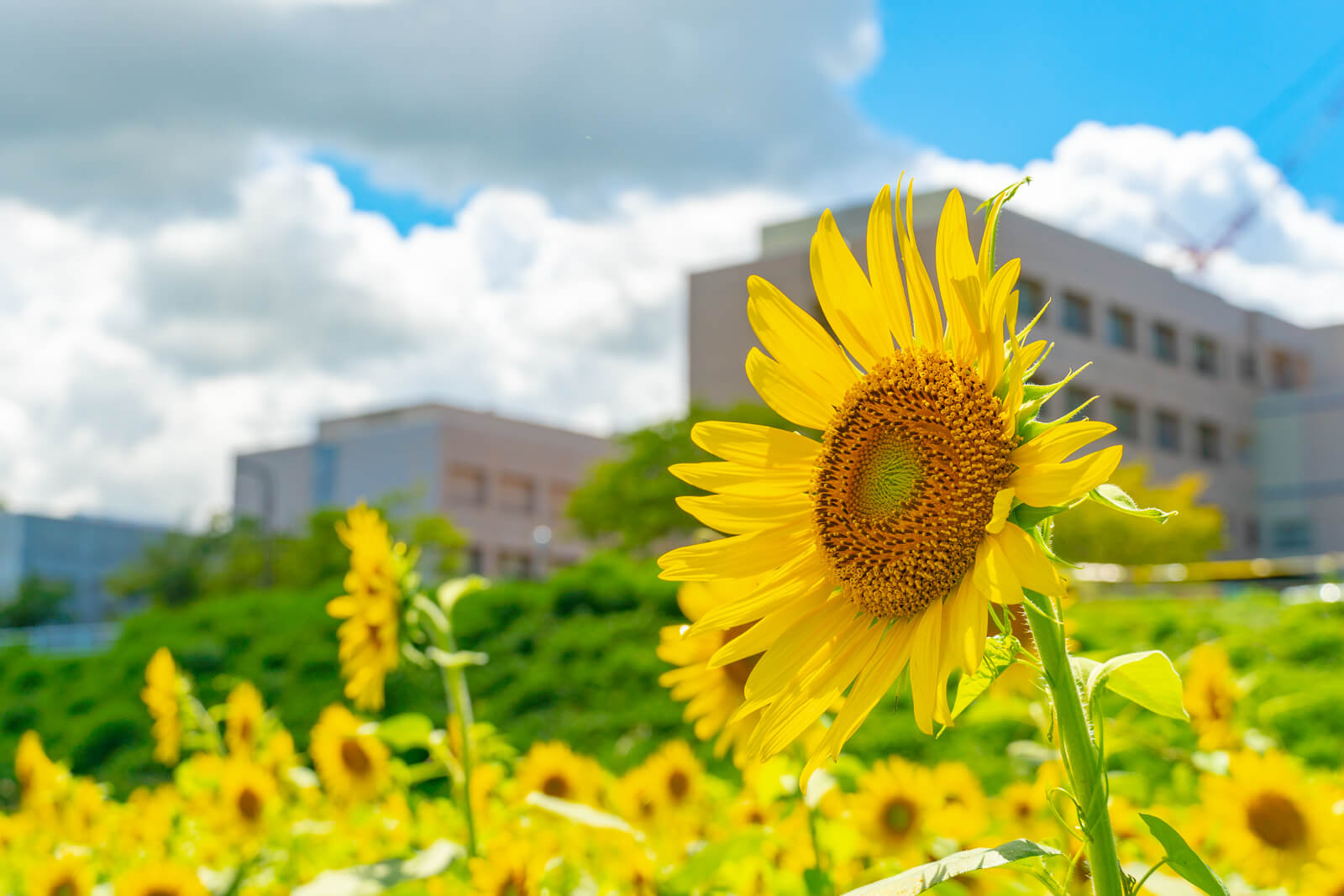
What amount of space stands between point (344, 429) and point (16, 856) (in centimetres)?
6968

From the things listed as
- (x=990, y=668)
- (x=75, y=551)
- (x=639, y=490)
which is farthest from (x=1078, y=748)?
(x=75, y=551)

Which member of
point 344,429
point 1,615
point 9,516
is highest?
point 344,429

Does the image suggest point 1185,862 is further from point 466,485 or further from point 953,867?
point 466,485

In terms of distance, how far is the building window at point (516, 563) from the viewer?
206 feet

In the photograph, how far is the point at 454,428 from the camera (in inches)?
2431

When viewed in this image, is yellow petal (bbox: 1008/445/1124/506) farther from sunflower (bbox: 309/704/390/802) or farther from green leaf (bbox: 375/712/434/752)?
sunflower (bbox: 309/704/390/802)

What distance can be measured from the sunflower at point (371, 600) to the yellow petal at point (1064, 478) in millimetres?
1728

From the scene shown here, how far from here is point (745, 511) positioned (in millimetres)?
1229

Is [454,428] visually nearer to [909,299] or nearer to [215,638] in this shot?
[215,638]

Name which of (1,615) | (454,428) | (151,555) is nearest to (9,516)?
(1,615)

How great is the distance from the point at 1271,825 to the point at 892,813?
2.22ft

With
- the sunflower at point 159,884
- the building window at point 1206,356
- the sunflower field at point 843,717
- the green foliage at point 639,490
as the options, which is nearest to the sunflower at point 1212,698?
the sunflower field at point 843,717

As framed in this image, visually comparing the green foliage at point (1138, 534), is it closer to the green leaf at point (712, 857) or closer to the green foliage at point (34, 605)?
the green leaf at point (712, 857)

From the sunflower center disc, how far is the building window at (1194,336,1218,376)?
4696 cm
